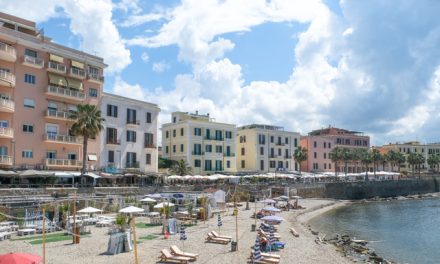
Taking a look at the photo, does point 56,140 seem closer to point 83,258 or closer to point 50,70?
point 50,70

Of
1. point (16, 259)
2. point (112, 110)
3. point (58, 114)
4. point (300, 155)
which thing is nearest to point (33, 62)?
point (58, 114)

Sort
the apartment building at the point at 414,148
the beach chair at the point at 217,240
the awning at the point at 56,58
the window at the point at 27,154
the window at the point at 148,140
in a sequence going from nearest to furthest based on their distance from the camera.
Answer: the beach chair at the point at 217,240
the window at the point at 27,154
the awning at the point at 56,58
the window at the point at 148,140
the apartment building at the point at 414,148

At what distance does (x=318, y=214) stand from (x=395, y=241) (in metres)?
18.4

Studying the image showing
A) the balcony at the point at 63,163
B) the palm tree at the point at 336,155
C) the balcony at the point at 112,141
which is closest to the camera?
the balcony at the point at 63,163

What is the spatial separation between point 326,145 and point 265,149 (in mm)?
23302

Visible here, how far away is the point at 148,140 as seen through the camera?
60.4m

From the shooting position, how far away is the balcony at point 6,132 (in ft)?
141

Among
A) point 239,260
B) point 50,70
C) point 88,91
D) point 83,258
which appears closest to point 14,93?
point 50,70

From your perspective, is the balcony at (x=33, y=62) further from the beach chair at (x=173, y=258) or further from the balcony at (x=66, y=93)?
the beach chair at (x=173, y=258)

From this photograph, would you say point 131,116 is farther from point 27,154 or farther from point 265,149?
point 265,149

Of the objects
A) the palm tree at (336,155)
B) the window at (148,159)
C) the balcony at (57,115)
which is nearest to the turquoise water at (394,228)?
the window at (148,159)

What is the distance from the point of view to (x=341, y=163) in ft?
349

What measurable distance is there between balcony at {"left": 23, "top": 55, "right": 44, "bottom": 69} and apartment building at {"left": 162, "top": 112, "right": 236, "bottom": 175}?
28786 millimetres

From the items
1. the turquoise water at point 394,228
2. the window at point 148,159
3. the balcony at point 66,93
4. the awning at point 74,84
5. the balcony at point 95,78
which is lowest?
the turquoise water at point 394,228
